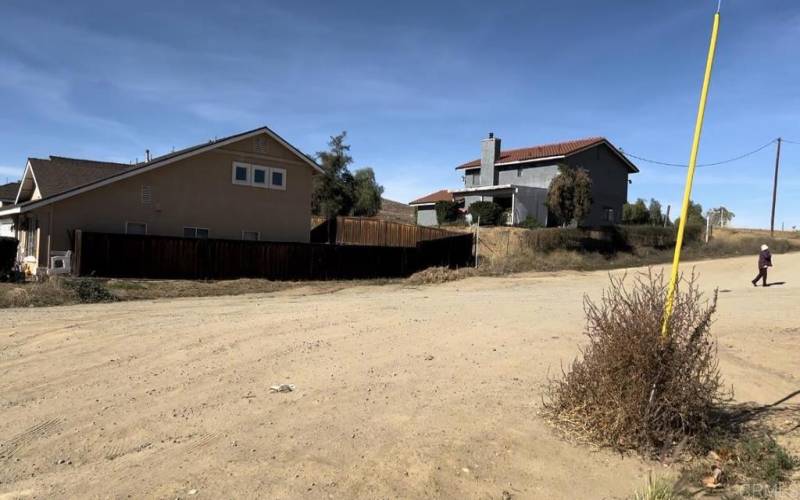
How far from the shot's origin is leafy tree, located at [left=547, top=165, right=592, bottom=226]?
36656 millimetres

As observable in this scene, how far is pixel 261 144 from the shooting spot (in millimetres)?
28406

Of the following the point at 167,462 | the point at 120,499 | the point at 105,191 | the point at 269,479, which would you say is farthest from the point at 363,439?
the point at 105,191

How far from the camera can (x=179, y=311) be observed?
13320mm

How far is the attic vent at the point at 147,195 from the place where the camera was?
2534 cm

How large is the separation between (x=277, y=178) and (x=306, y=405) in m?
24.3

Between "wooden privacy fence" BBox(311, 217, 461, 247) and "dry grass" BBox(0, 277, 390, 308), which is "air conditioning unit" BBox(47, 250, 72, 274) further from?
"wooden privacy fence" BBox(311, 217, 461, 247)

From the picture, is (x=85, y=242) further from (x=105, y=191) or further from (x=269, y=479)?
(x=269, y=479)

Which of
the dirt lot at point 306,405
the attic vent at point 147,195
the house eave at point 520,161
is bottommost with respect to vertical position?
the dirt lot at point 306,405

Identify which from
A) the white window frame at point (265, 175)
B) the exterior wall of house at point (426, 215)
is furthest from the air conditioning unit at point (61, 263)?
the exterior wall of house at point (426, 215)

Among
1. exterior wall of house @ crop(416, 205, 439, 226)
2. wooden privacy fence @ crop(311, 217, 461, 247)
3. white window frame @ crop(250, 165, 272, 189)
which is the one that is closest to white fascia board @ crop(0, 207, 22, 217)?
white window frame @ crop(250, 165, 272, 189)

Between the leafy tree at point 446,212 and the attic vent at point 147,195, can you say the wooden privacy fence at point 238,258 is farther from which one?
the leafy tree at point 446,212

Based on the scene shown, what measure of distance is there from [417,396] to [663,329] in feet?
8.42

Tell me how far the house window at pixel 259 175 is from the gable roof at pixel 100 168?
1553mm

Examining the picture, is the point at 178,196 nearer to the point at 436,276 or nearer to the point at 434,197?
the point at 436,276
